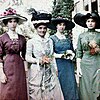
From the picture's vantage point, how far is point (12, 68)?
4648 millimetres

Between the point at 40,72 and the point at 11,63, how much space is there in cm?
46

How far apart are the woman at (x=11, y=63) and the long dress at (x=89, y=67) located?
0.95m

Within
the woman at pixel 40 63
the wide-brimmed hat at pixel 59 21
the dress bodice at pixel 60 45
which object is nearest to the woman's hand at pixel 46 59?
the woman at pixel 40 63

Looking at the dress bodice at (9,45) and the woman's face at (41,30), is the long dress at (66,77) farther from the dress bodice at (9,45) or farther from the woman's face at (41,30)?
the dress bodice at (9,45)

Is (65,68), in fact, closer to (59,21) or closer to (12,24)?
(59,21)

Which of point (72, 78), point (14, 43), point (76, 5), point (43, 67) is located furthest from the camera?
point (76, 5)

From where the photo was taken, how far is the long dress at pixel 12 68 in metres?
4.58

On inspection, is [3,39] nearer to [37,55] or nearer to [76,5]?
[37,55]

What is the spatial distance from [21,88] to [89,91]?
110 cm

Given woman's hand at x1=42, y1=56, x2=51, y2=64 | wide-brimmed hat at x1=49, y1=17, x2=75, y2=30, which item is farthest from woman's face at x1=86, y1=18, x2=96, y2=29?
woman's hand at x1=42, y1=56, x2=51, y2=64

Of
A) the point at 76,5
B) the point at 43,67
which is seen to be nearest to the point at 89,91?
the point at 43,67

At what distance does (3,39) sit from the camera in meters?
4.59

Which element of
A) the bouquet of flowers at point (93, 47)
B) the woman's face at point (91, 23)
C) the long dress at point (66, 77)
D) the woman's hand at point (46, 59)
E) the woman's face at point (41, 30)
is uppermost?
the woman's face at point (91, 23)

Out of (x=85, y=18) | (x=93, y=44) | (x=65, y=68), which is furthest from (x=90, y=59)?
(x=85, y=18)
